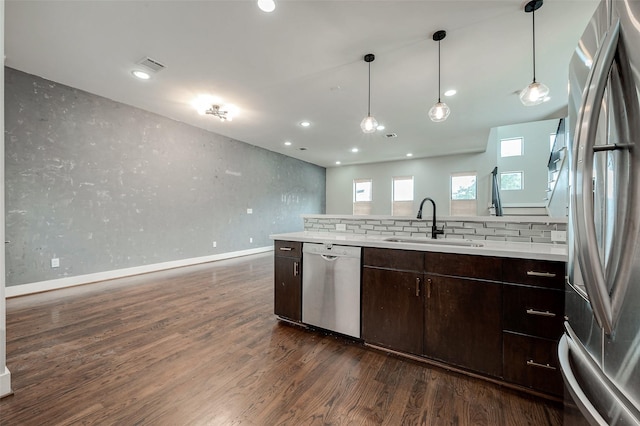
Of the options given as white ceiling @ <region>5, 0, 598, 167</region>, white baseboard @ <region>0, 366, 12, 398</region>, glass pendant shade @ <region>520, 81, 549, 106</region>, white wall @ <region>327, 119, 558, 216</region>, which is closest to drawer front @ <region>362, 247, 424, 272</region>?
glass pendant shade @ <region>520, 81, 549, 106</region>

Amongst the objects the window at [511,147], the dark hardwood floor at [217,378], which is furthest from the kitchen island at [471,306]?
the window at [511,147]

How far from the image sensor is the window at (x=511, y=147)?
9.88 m

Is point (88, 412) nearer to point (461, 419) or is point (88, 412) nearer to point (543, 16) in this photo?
point (461, 419)

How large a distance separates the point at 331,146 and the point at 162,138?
4.03 m

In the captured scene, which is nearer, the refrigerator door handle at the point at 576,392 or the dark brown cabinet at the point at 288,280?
the refrigerator door handle at the point at 576,392

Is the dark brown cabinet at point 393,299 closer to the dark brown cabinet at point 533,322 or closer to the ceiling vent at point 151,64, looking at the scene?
the dark brown cabinet at point 533,322

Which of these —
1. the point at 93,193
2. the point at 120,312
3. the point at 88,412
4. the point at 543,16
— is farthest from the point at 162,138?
the point at 543,16

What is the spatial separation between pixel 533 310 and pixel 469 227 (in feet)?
2.52

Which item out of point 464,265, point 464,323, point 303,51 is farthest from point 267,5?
point 464,323

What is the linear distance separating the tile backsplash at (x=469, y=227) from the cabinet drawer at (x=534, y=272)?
45 cm

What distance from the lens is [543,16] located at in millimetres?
2350

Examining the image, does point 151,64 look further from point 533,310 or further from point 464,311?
point 533,310

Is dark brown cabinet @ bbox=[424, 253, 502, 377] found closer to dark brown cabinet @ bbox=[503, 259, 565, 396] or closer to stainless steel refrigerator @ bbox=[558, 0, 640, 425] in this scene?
dark brown cabinet @ bbox=[503, 259, 565, 396]

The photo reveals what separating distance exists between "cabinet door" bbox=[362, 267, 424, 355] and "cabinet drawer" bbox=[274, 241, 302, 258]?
0.68 m
